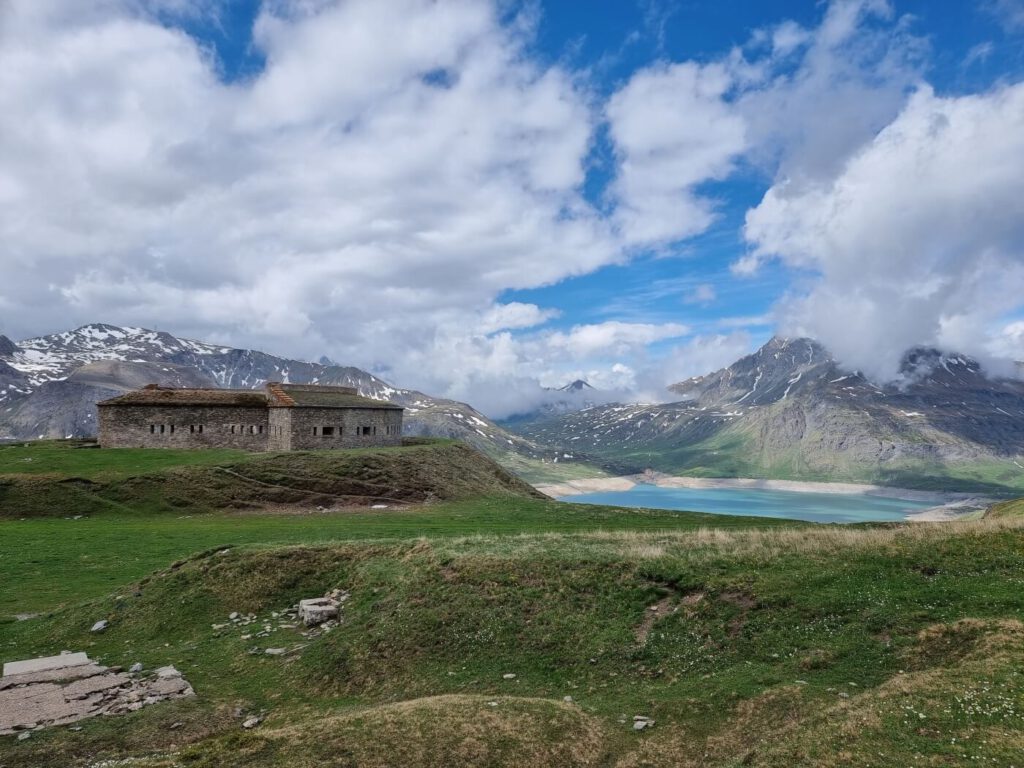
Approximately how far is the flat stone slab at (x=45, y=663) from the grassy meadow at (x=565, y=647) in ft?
4.44

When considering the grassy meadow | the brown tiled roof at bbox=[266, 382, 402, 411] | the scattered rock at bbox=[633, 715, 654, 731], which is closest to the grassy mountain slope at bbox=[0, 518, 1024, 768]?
the grassy meadow

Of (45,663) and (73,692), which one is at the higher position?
(45,663)

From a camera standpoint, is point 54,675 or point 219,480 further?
point 219,480

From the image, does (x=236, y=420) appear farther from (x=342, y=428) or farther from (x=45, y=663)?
(x=45, y=663)

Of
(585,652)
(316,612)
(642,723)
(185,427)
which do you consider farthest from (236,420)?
(642,723)

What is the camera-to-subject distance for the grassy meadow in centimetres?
1427

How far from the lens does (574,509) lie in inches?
2179

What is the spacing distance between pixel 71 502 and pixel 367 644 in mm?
44954

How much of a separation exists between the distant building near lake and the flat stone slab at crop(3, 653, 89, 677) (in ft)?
176

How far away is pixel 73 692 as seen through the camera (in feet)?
61.3

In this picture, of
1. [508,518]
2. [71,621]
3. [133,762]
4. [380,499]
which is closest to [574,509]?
[508,518]

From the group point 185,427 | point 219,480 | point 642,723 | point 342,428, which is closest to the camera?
point 642,723

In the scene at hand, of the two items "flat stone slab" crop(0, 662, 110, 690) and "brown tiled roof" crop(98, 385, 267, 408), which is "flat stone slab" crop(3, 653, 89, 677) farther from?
"brown tiled roof" crop(98, 385, 267, 408)

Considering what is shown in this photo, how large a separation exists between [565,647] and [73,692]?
619 inches
